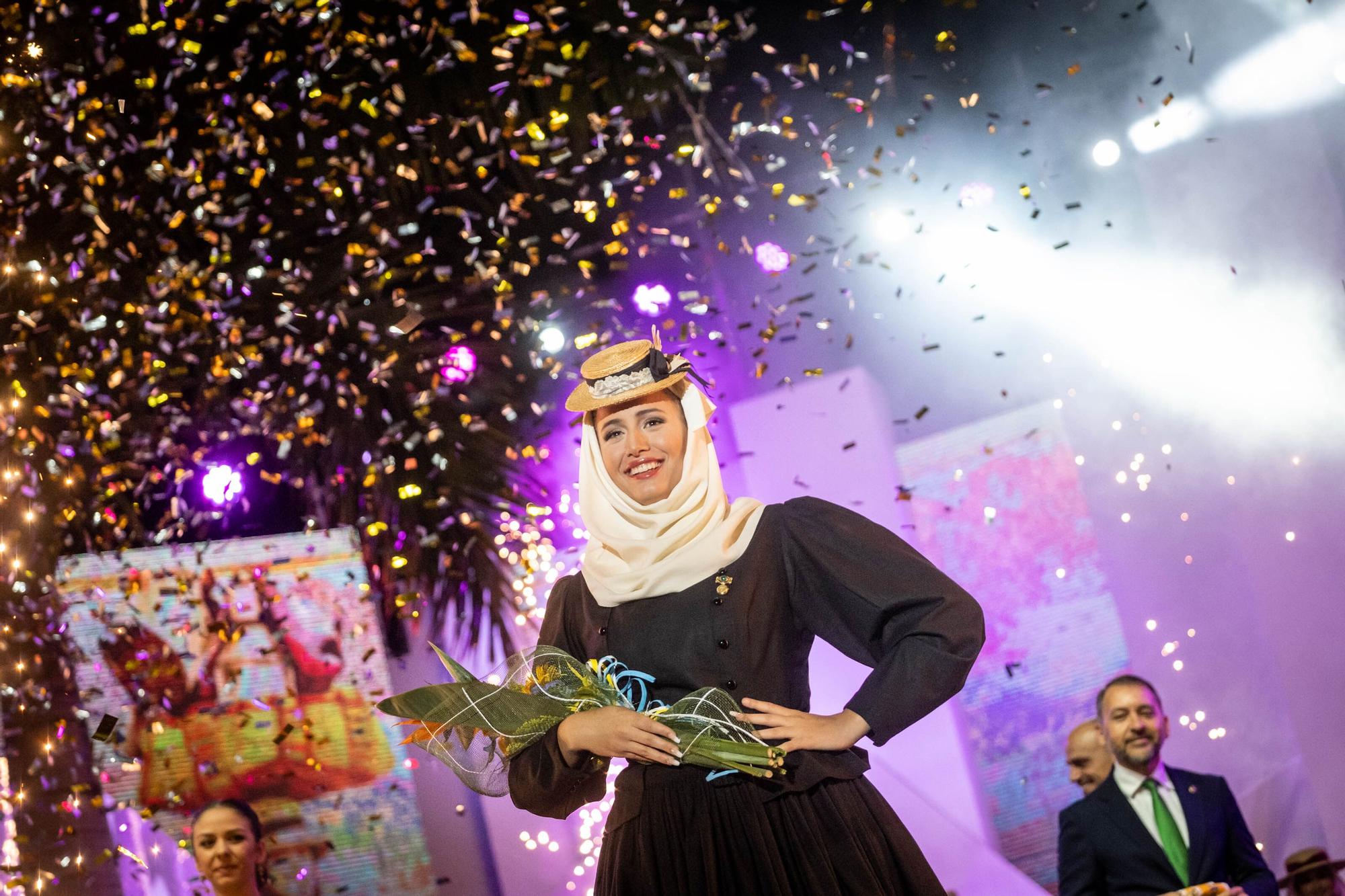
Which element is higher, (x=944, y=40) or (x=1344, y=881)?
(x=944, y=40)

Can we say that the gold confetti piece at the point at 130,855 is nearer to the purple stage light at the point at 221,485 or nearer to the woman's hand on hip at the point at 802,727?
the purple stage light at the point at 221,485

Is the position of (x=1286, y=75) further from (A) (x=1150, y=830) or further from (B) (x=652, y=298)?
(A) (x=1150, y=830)

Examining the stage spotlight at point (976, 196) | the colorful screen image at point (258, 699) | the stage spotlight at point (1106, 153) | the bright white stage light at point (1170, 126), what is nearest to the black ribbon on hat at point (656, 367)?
the colorful screen image at point (258, 699)

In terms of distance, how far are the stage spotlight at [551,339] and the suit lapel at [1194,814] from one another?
8.57 ft

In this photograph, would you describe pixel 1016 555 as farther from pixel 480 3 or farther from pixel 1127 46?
pixel 480 3

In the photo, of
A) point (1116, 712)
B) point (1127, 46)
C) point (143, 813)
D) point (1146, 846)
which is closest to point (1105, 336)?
point (1127, 46)

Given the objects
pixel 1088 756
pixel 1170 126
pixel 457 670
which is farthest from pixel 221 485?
pixel 1170 126

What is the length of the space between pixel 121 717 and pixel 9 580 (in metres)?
0.60

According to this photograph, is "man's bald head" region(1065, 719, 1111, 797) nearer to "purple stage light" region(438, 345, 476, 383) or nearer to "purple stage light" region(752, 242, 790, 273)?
"purple stage light" region(752, 242, 790, 273)

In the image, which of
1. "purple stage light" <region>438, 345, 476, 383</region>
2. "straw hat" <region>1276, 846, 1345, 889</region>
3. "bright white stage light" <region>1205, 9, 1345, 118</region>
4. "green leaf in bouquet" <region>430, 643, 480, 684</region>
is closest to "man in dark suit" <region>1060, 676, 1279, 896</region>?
"straw hat" <region>1276, 846, 1345, 889</region>

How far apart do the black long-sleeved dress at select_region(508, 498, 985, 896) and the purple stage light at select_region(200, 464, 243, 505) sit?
2397mm

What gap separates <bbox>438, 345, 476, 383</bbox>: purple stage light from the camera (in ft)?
14.3

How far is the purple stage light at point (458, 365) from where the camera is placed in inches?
171

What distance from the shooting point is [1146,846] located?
3537 millimetres
